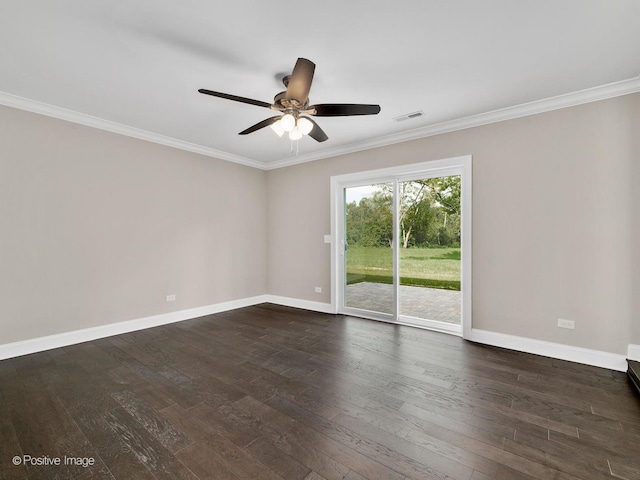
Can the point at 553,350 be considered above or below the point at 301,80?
below

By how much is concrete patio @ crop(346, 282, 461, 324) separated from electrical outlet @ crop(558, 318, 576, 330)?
1.26 metres

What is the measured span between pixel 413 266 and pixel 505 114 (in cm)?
223

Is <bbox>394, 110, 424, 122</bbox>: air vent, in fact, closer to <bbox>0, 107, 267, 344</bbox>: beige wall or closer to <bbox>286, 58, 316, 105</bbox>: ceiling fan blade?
<bbox>286, 58, 316, 105</bbox>: ceiling fan blade

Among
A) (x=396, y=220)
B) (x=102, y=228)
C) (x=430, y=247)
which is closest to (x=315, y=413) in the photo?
(x=430, y=247)

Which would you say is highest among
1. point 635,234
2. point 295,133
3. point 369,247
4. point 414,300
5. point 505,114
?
point 505,114

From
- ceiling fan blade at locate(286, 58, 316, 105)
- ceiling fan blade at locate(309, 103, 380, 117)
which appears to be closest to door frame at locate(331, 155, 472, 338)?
ceiling fan blade at locate(309, 103, 380, 117)

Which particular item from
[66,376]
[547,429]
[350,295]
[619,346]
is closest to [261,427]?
[547,429]

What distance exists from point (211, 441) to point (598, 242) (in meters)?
3.87

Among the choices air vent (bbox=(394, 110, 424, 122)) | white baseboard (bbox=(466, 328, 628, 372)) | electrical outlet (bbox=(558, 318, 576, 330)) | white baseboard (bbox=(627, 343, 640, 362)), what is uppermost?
air vent (bbox=(394, 110, 424, 122))

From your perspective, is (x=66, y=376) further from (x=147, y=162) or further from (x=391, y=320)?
(x=391, y=320)

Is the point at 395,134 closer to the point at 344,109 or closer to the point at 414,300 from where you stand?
the point at 344,109

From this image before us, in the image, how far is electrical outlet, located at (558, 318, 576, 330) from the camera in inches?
117

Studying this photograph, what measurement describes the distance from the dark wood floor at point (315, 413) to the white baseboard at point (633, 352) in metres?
0.32

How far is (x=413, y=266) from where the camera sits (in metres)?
4.28
